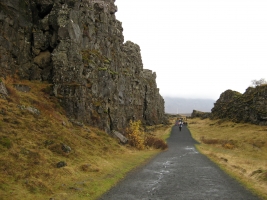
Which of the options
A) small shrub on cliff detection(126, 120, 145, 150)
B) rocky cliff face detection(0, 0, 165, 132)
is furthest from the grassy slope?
small shrub on cliff detection(126, 120, 145, 150)

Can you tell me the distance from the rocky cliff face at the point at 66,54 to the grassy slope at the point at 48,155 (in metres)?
2.51

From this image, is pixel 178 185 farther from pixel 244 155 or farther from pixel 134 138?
pixel 244 155

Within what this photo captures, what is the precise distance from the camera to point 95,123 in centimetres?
3722

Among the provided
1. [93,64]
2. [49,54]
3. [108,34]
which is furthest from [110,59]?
[49,54]

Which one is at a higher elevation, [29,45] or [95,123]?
[29,45]

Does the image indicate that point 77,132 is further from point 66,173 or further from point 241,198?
point 241,198

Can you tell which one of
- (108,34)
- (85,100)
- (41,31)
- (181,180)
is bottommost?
(181,180)

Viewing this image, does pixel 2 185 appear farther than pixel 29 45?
No

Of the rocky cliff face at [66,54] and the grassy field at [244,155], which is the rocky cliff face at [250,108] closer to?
the grassy field at [244,155]

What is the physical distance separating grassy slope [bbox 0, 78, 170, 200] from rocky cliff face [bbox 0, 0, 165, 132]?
2.51 meters

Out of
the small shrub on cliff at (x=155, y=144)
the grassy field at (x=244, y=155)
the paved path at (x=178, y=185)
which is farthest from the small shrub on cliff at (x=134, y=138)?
the paved path at (x=178, y=185)

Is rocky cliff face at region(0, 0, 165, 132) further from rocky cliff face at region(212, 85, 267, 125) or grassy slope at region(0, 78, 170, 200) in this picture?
rocky cliff face at region(212, 85, 267, 125)

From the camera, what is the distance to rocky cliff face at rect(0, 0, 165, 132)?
34.2 metres

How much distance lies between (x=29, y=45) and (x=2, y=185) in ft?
90.2
